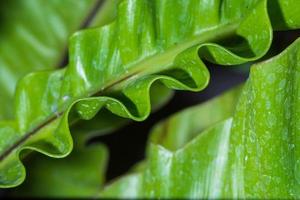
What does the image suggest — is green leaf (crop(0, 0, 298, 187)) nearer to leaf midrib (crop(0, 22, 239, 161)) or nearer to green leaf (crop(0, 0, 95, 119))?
leaf midrib (crop(0, 22, 239, 161))

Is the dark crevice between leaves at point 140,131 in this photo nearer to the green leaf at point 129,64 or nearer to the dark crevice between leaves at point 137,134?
the dark crevice between leaves at point 137,134

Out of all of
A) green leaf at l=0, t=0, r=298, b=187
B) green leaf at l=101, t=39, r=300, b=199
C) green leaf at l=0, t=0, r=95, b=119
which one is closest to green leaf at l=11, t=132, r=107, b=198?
green leaf at l=0, t=0, r=95, b=119

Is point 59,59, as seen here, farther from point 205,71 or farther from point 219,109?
point 205,71

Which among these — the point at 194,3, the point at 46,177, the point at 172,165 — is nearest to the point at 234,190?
the point at 172,165

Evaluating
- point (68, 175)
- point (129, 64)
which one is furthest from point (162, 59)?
point (68, 175)

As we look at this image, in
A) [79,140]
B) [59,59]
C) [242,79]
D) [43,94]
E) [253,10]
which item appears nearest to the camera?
[253,10]

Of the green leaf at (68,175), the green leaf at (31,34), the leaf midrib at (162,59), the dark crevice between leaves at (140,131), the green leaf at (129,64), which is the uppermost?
the green leaf at (129,64)

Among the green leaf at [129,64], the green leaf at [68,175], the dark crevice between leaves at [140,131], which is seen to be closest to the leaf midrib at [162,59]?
the green leaf at [129,64]
